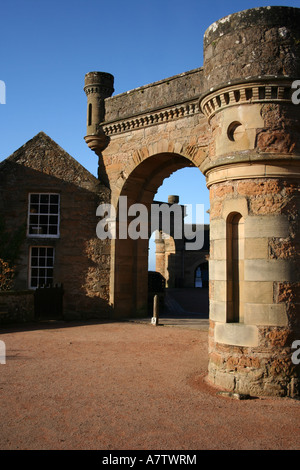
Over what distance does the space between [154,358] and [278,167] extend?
14.6 feet

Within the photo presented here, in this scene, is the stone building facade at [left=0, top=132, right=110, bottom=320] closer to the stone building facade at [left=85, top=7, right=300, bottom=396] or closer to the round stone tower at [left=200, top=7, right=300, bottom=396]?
the stone building facade at [left=85, top=7, right=300, bottom=396]

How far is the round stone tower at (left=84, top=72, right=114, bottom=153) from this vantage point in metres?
14.6

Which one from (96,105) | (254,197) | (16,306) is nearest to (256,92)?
(254,197)

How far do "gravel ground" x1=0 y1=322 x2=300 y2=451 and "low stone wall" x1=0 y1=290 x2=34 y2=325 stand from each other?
2737mm

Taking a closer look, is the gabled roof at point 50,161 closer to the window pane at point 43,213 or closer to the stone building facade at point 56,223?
the stone building facade at point 56,223

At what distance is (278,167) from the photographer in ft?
21.1

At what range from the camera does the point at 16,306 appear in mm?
12500

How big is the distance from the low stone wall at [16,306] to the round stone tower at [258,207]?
721 centimetres

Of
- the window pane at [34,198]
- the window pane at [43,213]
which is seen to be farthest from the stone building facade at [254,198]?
the window pane at [34,198]

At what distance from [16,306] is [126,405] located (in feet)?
24.6

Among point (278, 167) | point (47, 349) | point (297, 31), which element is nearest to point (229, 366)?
point (278, 167)

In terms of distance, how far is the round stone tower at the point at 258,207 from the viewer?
6262 millimetres

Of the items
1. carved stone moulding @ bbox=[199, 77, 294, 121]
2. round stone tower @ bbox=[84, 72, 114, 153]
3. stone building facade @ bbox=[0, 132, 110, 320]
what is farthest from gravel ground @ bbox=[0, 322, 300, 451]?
round stone tower @ bbox=[84, 72, 114, 153]

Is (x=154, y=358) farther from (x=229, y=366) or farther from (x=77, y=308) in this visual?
(x=77, y=308)
